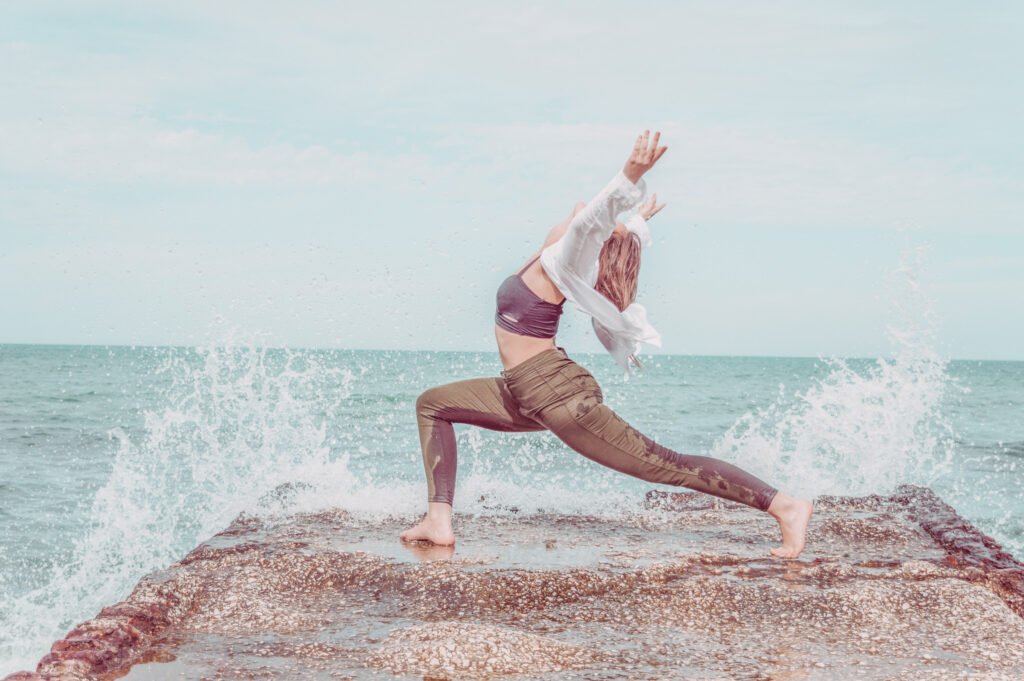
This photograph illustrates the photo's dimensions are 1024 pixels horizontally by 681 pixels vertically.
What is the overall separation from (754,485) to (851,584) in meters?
0.71

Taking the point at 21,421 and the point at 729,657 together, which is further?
the point at 21,421

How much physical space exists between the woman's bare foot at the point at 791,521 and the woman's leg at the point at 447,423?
50.9 inches

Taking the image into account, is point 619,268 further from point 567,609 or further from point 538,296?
point 567,609

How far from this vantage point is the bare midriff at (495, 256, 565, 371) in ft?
15.5

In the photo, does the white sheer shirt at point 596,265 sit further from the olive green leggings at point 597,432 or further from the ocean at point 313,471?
the ocean at point 313,471

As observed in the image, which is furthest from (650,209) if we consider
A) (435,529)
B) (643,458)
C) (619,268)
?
(435,529)

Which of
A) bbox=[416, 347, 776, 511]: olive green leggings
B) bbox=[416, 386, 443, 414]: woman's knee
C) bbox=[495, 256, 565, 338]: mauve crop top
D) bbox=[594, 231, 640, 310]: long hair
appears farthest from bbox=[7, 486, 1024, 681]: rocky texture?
bbox=[594, 231, 640, 310]: long hair

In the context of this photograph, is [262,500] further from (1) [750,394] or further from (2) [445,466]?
(1) [750,394]

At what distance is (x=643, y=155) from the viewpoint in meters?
4.07

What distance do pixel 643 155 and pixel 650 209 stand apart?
79 centimetres

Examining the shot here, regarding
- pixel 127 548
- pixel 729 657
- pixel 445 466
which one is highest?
pixel 445 466

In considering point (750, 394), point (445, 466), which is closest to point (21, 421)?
point (445, 466)

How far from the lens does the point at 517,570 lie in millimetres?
4441

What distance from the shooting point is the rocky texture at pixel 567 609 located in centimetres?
342
